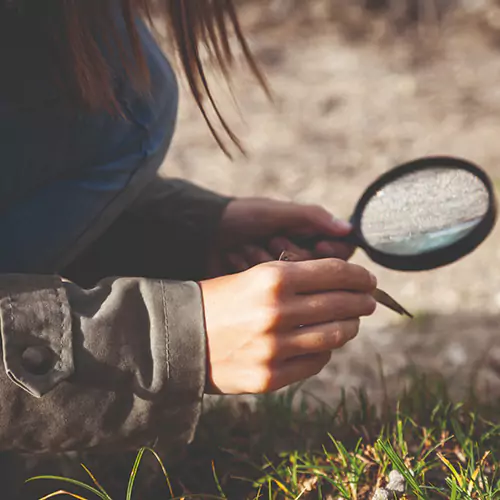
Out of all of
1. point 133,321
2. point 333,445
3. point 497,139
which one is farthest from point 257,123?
point 133,321

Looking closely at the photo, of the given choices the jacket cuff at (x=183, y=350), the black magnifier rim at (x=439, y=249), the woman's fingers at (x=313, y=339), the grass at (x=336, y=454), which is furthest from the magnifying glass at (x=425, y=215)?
the jacket cuff at (x=183, y=350)

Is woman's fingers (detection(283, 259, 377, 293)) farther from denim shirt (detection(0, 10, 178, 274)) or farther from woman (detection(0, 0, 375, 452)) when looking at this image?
denim shirt (detection(0, 10, 178, 274))

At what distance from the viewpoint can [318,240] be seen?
1.66 m

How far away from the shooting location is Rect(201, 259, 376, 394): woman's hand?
3.70 ft

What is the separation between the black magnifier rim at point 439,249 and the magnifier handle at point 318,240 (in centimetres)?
1

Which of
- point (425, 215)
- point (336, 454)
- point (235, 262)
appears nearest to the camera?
point (336, 454)

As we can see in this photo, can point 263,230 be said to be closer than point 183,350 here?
No

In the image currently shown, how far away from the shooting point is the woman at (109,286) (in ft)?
3.74

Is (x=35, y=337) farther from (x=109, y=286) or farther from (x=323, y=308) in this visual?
(x=323, y=308)

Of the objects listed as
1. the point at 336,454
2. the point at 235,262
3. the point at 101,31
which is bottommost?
the point at 336,454

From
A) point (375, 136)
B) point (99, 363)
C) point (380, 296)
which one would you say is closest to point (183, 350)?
point (99, 363)

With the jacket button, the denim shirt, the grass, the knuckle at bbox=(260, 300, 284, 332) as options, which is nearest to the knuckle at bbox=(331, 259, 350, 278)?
the knuckle at bbox=(260, 300, 284, 332)

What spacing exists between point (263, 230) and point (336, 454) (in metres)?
0.50

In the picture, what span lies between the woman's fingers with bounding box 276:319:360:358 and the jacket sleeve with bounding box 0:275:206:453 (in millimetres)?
114
